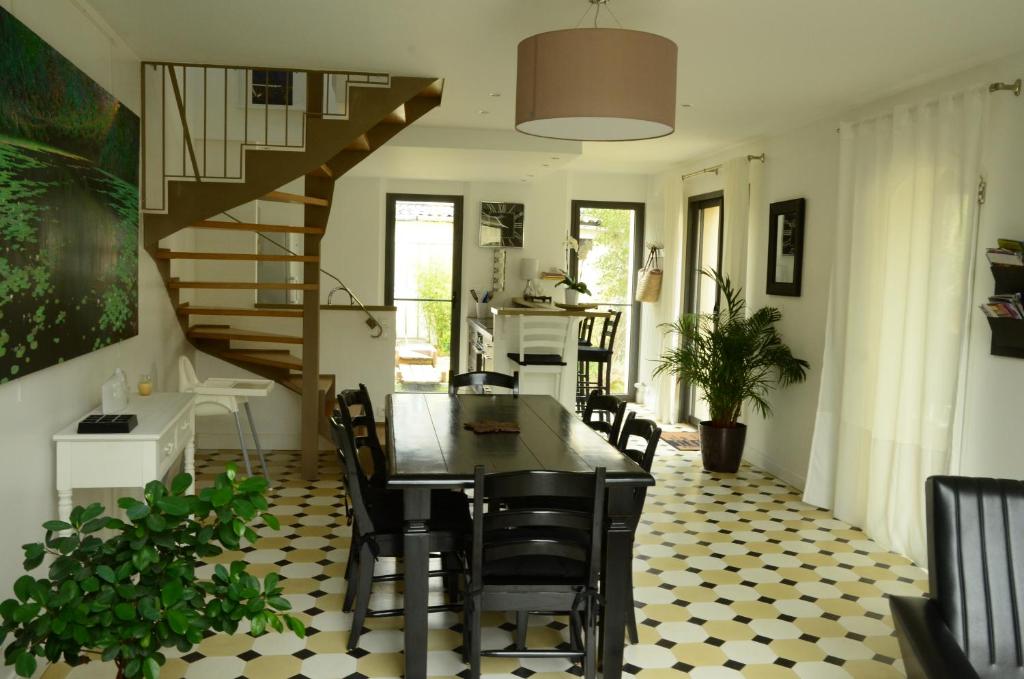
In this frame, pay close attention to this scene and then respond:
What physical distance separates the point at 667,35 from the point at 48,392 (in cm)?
329

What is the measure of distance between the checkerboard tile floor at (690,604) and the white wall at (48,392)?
2.09 ft

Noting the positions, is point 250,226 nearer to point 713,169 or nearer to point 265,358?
point 265,358

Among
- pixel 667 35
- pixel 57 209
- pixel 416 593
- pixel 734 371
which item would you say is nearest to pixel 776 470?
pixel 734 371

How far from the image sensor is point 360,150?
664 centimetres

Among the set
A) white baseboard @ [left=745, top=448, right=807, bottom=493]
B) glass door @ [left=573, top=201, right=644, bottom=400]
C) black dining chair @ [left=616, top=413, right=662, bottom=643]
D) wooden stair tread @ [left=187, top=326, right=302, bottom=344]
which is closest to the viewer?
black dining chair @ [left=616, top=413, right=662, bottom=643]

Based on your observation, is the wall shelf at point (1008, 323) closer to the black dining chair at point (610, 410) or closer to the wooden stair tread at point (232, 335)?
the black dining chair at point (610, 410)

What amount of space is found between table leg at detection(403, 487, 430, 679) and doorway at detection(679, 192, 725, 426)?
19.3ft

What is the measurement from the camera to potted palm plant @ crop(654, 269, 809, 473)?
22.9 feet

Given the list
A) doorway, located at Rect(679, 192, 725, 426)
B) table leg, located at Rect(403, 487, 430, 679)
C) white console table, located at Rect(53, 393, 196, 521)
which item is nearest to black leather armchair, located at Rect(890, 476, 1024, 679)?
table leg, located at Rect(403, 487, 430, 679)

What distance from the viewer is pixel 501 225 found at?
33.8ft

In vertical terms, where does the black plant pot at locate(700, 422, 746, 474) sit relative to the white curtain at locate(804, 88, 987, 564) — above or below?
below

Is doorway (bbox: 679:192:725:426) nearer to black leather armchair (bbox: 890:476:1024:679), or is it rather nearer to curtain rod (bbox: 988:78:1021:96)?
curtain rod (bbox: 988:78:1021:96)

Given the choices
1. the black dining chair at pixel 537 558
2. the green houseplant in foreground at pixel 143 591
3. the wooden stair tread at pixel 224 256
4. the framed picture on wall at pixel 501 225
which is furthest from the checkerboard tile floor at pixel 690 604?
the framed picture on wall at pixel 501 225

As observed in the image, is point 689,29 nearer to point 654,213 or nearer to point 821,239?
point 821,239
